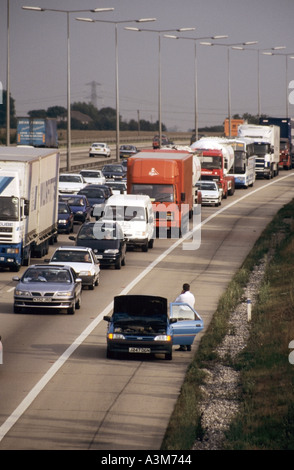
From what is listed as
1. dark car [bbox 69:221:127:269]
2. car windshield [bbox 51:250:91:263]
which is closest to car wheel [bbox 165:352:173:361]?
car windshield [bbox 51:250:91:263]

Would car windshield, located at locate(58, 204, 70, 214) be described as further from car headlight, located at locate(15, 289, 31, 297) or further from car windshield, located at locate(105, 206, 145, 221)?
car headlight, located at locate(15, 289, 31, 297)

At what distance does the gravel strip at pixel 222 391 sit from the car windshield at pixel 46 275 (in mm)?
5137

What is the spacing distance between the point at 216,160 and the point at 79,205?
1645 cm

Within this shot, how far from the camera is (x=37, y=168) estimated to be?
42.7 m

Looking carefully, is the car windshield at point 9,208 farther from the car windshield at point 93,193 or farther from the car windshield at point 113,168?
the car windshield at point 113,168

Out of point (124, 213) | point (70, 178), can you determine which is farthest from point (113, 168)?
point (124, 213)

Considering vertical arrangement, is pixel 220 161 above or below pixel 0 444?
above

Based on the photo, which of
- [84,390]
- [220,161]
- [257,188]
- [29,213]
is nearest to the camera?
[84,390]

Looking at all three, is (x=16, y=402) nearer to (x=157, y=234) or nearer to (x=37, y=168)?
(x=37, y=168)

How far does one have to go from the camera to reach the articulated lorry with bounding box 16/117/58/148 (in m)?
102

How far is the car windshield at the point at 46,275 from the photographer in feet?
109

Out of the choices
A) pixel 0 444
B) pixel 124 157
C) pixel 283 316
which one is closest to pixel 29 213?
pixel 283 316

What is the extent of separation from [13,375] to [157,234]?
98.1 feet

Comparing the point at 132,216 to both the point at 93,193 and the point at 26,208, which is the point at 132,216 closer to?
the point at 26,208
